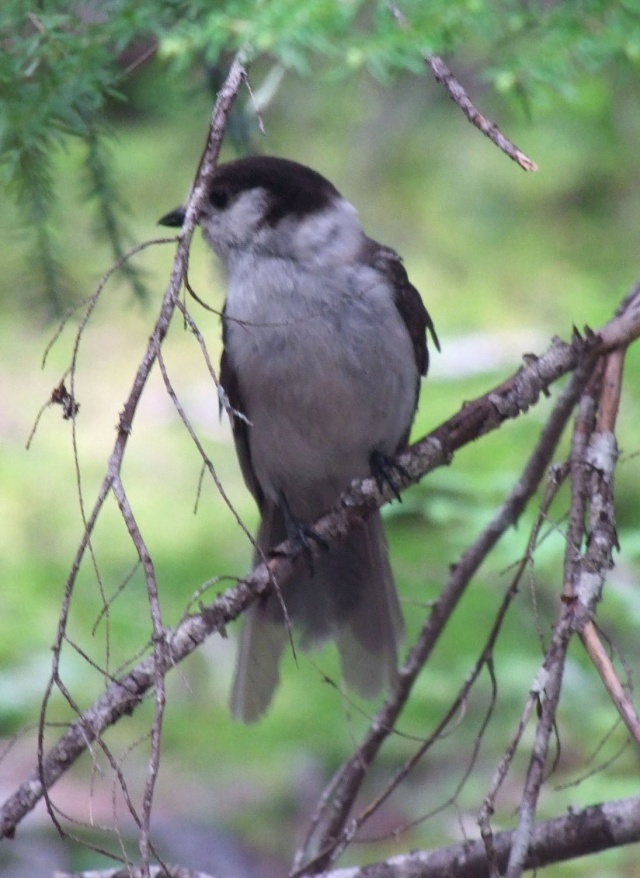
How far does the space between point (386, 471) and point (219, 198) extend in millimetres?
854

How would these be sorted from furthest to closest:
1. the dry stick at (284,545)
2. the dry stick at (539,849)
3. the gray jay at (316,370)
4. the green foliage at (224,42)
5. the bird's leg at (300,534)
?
1. the gray jay at (316,370)
2. the bird's leg at (300,534)
3. the green foliage at (224,42)
4. the dry stick at (539,849)
5. the dry stick at (284,545)

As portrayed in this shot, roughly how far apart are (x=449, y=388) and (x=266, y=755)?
1901mm

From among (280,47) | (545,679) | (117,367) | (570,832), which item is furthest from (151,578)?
(117,367)

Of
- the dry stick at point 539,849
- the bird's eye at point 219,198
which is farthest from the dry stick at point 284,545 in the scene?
the bird's eye at point 219,198

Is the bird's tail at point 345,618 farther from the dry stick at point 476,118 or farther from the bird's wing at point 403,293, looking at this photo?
the dry stick at point 476,118

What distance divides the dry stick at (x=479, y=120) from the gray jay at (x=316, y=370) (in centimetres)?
108

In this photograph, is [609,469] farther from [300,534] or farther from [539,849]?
[300,534]

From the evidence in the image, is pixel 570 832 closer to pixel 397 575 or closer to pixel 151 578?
pixel 151 578

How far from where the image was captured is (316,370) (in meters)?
3.18

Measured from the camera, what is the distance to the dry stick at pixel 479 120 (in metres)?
1.78

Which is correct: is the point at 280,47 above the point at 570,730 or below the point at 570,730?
above

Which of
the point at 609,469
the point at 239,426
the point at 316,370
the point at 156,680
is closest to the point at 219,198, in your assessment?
the point at 316,370

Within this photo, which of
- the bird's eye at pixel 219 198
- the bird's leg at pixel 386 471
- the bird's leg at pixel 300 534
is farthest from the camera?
the bird's eye at pixel 219 198

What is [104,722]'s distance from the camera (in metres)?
2.06
